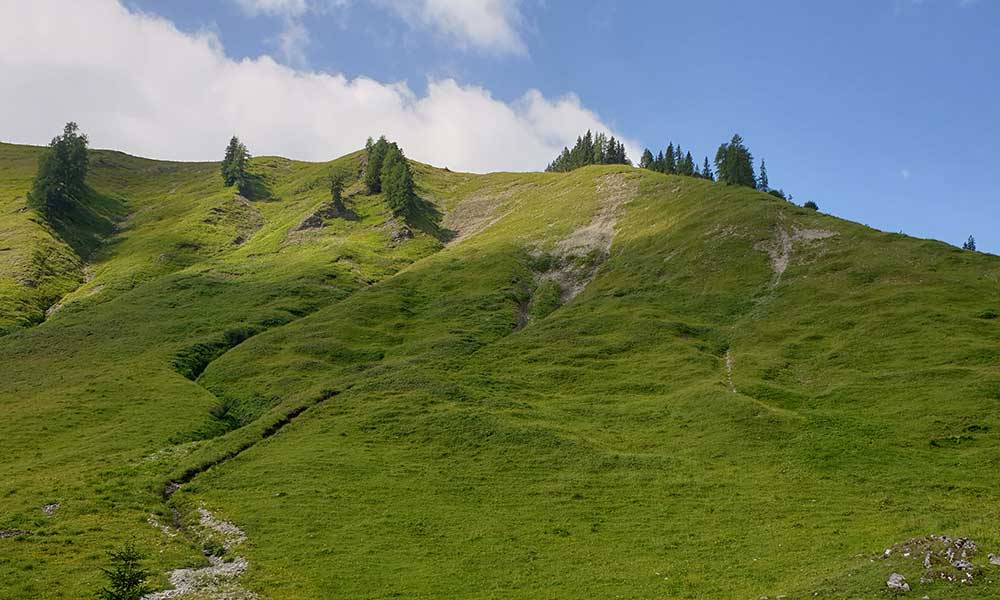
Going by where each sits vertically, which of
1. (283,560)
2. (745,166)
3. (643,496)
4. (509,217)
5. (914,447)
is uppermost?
(745,166)

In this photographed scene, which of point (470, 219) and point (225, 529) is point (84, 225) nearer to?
point (470, 219)

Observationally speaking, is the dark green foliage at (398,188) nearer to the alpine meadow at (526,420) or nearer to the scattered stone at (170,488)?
the alpine meadow at (526,420)

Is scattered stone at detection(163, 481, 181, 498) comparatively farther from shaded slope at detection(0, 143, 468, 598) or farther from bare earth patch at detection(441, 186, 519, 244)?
bare earth patch at detection(441, 186, 519, 244)

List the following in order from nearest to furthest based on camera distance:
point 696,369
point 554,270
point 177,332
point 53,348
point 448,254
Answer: point 696,369
point 53,348
point 177,332
point 554,270
point 448,254

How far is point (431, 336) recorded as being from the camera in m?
96.1

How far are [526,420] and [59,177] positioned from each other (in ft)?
557

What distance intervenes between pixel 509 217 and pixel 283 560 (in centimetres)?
14384

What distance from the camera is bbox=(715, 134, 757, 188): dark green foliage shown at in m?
165

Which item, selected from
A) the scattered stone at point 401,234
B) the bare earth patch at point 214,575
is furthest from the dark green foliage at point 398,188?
the bare earth patch at point 214,575

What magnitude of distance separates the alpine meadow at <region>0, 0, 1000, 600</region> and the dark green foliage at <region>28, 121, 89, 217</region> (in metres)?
36.6

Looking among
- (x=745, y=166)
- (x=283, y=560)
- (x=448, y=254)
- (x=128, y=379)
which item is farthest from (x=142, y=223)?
(x=283, y=560)

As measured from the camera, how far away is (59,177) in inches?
6924

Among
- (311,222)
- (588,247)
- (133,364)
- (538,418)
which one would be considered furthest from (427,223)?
(538,418)

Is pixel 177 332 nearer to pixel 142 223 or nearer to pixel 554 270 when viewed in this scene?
pixel 554 270
